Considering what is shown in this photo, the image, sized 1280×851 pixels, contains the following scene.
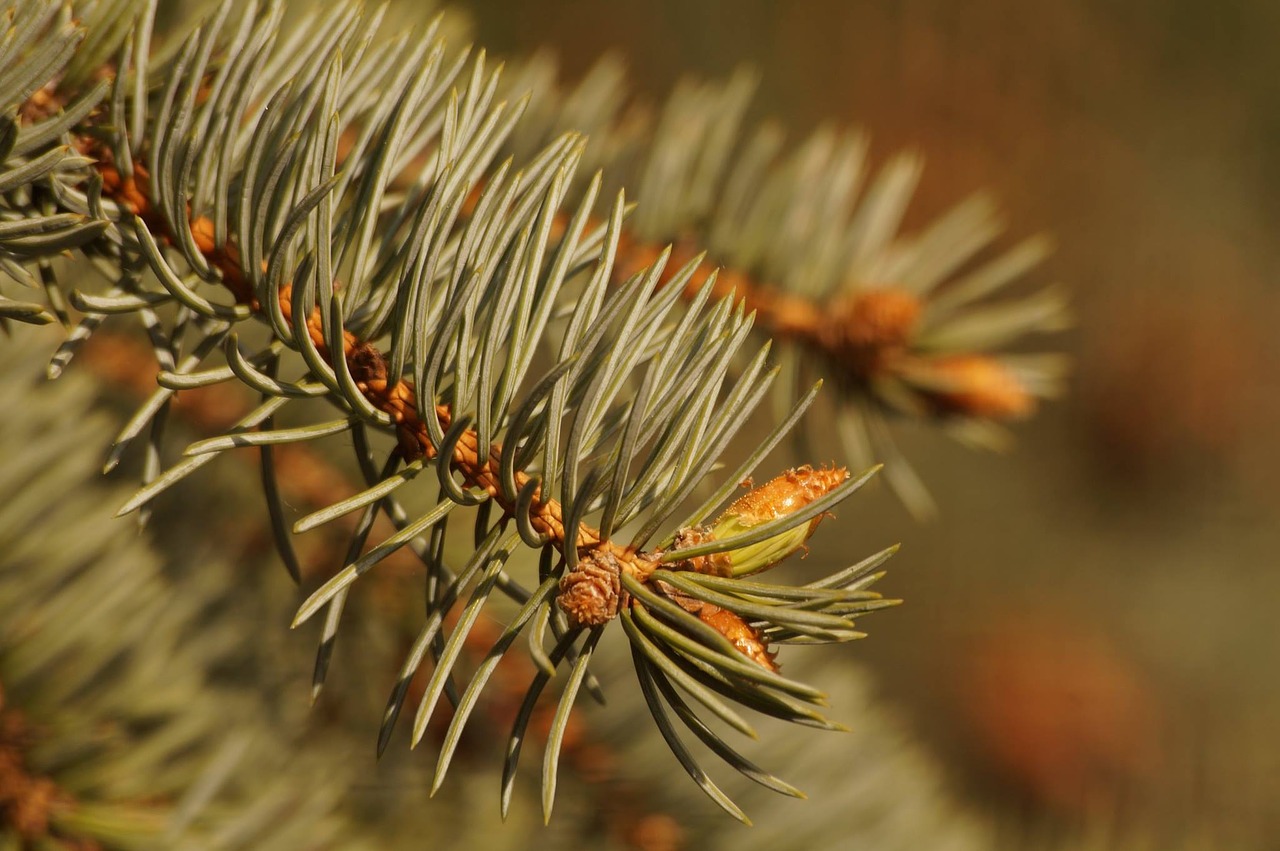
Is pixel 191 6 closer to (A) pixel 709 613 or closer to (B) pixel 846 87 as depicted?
(A) pixel 709 613

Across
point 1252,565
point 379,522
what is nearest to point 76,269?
point 379,522

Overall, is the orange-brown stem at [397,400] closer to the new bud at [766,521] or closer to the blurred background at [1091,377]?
the new bud at [766,521]

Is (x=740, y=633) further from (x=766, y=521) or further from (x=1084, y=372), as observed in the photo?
(x=1084, y=372)

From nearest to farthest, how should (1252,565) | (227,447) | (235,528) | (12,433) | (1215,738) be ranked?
1. (227,447)
2. (12,433)
3. (235,528)
4. (1215,738)
5. (1252,565)

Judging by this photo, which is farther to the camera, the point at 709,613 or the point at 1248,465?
the point at 1248,465

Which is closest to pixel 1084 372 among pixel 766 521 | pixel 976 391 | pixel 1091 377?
pixel 1091 377

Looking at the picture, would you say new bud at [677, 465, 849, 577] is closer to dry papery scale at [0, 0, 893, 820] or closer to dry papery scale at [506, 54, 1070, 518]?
dry papery scale at [0, 0, 893, 820]
